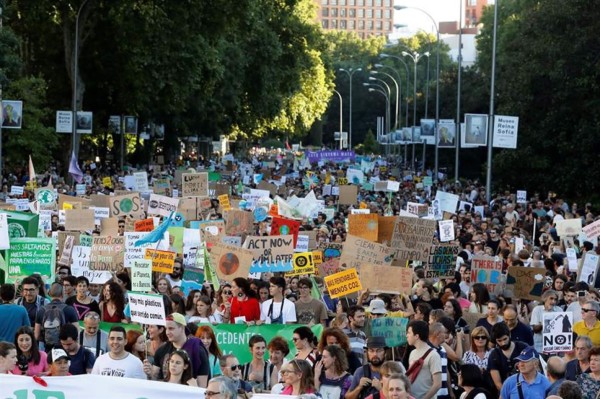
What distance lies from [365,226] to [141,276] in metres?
6.49

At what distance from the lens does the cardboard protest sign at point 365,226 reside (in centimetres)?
2136

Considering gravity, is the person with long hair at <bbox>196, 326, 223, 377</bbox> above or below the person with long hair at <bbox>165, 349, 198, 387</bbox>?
below

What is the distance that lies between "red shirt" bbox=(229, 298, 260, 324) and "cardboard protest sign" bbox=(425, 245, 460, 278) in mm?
5193

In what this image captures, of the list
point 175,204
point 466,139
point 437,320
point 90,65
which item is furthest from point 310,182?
point 437,320

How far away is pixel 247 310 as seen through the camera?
14602 millimetres

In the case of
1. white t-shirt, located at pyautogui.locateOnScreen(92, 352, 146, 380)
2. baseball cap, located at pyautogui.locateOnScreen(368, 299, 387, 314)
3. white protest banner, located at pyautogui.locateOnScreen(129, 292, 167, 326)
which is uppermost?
white protest banner, located at pyautogui.locateOnScreen(129, 292, 167, 326)

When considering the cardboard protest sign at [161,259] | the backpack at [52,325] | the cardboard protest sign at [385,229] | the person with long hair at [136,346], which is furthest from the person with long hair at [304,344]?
the cardboard protest sign at [385,229]

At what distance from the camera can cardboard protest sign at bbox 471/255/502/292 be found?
18.4 meters

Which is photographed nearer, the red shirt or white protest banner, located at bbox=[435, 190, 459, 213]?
the red shirt

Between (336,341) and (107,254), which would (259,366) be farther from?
(107,254)

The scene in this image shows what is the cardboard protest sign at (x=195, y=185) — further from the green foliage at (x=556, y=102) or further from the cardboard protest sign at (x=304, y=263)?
the green foliage at (x=556, y=102)

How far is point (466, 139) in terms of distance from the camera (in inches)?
1678

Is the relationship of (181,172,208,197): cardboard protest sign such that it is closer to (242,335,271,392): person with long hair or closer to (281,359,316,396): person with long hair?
(242,335,271,392): person with long hair

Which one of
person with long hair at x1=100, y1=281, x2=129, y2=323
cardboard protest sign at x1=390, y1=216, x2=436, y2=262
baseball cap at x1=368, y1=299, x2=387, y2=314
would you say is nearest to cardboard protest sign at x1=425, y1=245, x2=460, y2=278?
cardboard protest sign at x1=390, y1=216, x2=436, y2=262
